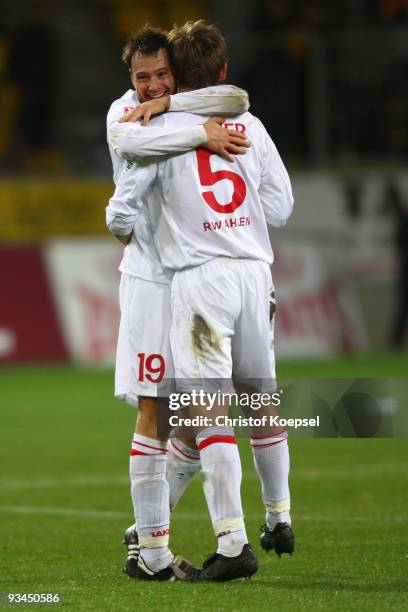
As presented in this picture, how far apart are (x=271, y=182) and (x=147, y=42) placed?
78 cm

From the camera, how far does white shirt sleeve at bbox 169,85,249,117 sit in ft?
18.4

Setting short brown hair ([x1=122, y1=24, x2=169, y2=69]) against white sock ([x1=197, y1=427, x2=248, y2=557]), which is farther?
short brown hair ([x1=122, y1=24, x2=169, y2=69])

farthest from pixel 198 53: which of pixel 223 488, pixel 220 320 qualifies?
pixel 223 488

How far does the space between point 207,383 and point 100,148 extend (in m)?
13.5

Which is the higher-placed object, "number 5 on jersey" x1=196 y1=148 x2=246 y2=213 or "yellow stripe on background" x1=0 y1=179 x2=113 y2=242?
"number 5 on jersey" x1=196 y1=148 x2=246 y2=213

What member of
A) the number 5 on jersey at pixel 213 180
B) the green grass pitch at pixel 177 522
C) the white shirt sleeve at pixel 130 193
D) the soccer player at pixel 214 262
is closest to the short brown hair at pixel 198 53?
the soccer player at pixel 214 262

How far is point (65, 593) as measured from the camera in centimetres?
542

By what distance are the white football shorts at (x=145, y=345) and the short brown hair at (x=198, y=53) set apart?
2.83ft

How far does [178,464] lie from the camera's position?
617 cm

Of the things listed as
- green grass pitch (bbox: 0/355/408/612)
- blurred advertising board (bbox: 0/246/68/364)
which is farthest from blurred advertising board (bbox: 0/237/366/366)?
green grass pitch (bbox: 0/355/408/612)

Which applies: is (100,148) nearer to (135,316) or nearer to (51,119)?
(51,119)

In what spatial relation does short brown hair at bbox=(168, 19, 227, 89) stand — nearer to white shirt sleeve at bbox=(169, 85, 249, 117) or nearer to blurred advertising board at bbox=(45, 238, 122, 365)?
white shirt sleeve at bbox=(169, 85, 249, 117)

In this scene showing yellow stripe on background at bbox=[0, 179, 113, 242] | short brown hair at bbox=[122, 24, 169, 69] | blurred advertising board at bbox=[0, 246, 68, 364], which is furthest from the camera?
yellow stripe on background at bbox=[0, 179, 113, 242]

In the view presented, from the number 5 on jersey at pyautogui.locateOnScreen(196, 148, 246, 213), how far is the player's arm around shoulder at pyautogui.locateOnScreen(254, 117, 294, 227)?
0.66 ft
